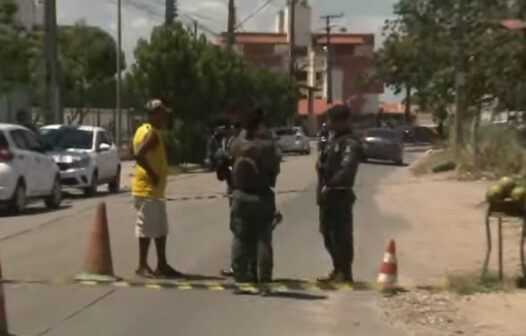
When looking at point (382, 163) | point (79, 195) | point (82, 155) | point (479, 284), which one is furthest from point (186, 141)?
point (479, 284)

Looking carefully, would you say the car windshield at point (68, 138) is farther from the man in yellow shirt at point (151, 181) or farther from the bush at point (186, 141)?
the man in yellow shirt at point (151, 181)

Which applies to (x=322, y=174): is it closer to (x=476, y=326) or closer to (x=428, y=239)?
(x=476, y=326)

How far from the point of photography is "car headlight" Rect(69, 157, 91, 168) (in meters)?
30.1

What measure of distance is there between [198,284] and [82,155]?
16925mm

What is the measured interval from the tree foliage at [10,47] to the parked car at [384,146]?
1423cm

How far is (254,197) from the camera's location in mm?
13125

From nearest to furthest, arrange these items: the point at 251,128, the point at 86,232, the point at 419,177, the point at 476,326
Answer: the point at 476,326, the point at 251,128, the point at 86,232, the point at 419,177

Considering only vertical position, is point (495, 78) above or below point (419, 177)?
above

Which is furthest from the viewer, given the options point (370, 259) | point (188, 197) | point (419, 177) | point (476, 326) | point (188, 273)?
point (419, 177)

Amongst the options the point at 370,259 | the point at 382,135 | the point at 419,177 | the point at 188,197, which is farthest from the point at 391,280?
the point at 382,135

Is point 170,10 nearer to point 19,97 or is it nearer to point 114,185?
point 19,97

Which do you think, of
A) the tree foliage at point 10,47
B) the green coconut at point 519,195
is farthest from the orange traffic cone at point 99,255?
the tree foliage at point 10,47

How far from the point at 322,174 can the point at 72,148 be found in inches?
718

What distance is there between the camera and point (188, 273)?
15.2 meters
